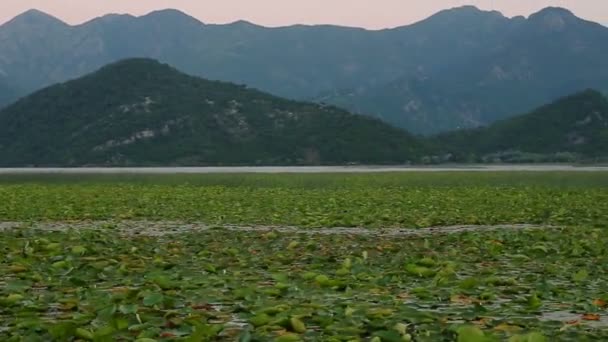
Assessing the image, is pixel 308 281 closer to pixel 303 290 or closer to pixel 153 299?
pixel 303 290

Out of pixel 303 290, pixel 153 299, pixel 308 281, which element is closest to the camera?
pixel 153 299

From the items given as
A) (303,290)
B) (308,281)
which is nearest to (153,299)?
(303,290)

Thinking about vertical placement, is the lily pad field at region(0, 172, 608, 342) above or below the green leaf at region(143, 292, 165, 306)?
below

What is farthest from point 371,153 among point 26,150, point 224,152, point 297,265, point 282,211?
point 297,265

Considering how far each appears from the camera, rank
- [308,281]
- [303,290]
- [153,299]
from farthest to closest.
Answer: [308,281] → [303,290] → [153,299]

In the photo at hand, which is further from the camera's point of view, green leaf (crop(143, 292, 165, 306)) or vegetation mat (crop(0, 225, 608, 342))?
green leaf (crop(143, 292, 165, 306))

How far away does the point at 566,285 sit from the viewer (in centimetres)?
1052

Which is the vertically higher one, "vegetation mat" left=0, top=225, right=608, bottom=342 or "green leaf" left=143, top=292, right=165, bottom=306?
"green leaf" left=143, top=292, right=165, bottom=306

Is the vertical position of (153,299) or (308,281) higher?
(153,299)

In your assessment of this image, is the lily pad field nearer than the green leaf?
Yes

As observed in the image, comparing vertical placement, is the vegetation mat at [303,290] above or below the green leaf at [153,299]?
below

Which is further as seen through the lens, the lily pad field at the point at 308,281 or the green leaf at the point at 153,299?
the green leaf at the point at 153,299

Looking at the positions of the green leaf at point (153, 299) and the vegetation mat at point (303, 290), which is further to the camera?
the green leaf at point (153, 299)

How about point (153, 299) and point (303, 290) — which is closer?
point (153, 299)
